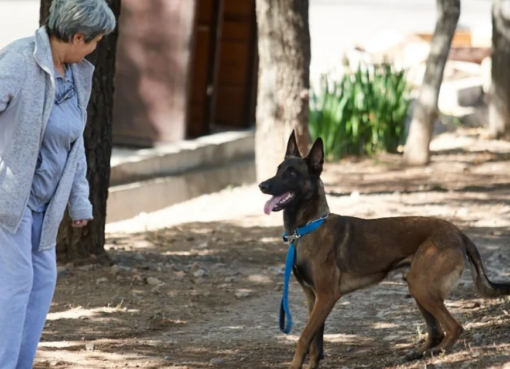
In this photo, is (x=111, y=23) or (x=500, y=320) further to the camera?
(x=500, y=320)

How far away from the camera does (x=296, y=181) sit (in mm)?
5227

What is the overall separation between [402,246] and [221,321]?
1.66 meters

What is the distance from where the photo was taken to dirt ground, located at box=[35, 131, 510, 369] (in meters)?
5.47

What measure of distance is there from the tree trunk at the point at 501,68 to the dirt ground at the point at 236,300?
3255 mm

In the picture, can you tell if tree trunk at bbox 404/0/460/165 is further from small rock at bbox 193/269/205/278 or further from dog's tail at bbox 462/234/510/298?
dog's tail at bbox 462/234/510/298

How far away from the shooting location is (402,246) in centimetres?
518

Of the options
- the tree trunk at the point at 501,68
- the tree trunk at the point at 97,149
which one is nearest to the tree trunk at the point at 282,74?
the tree trunk at the point at 97,149

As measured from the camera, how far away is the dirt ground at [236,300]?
18.0 ft

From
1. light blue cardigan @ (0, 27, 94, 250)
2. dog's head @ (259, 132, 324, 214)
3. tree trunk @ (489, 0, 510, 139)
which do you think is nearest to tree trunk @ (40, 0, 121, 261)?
dog's head @ (259, 132, 324, 214)

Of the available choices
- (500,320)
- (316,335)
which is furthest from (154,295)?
(500,320)

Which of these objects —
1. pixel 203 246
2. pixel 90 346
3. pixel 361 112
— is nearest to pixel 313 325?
pixel 90 346

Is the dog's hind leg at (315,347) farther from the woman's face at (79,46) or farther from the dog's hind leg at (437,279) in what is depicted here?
the woman's face at (79,46)

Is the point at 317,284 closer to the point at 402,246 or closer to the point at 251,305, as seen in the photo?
the point at 402,246

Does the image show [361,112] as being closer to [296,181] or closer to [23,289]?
[296,181]
